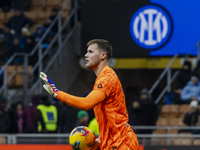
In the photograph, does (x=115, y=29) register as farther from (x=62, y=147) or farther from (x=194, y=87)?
(x=62, y=147)

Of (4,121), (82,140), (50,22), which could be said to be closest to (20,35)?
(50,22)

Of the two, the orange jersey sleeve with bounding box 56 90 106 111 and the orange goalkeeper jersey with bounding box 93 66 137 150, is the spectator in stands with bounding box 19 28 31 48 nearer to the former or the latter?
the orange goalkeeper jersey with bounding box 93 66 137 150

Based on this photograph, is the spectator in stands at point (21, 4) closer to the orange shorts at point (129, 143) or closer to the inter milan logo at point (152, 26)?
the inter milan logo at point (152, 26)

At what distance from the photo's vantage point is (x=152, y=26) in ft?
58.7

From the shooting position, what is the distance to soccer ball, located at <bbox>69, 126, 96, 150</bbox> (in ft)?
20.8

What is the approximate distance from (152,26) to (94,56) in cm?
1187

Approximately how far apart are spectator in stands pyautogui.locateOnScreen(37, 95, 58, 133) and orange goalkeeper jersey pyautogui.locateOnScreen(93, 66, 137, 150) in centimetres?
736

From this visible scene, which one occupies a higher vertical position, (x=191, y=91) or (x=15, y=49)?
(x=15, y=49)

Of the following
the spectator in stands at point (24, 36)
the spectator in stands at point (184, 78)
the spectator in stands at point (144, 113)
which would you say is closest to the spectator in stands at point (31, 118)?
the spectator in stands at point (144, 113)

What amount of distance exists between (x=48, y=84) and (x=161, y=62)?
41.6 feet

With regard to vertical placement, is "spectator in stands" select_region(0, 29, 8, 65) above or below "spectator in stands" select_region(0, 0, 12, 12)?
below

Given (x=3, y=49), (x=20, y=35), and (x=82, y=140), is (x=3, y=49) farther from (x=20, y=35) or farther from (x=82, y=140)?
(x=82, y=140)

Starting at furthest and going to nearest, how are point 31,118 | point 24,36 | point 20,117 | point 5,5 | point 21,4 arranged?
point 5,5
point 21,4
point 24,36
point 20,117
point 31,118

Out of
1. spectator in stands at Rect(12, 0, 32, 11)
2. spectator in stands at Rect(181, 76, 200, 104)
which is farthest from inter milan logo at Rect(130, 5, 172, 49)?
spectator in stands at Rect(12, 0, 32, 11)
